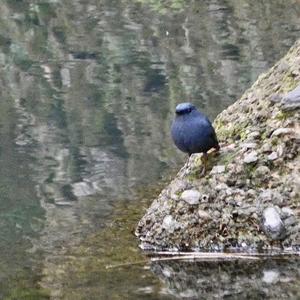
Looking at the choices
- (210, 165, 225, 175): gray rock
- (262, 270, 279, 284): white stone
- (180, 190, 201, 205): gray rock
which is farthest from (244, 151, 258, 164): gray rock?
(262, 270, 279, 284): white stone

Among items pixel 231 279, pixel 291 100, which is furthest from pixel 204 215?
pixel 291 100

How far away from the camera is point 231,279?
5035 millimetres

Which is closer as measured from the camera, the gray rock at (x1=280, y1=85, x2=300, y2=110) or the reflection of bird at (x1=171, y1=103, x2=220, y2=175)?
the reflection of bird at (x1=171, y1=103, x2=220, y2=175)

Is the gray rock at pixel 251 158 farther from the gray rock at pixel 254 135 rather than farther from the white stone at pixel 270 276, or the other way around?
the white stone at pixel 270 276

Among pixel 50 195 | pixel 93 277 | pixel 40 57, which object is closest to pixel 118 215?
pixel 50 195

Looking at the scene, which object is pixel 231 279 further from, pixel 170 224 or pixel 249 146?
pixel 249 146

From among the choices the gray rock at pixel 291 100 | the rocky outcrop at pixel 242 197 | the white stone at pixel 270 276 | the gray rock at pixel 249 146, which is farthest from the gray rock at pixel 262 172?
the white stone at pixel 270 276

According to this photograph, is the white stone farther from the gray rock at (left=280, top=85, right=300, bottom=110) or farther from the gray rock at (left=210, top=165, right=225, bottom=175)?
the gray rock at (left=280, top=85, right=300, bottom=110)

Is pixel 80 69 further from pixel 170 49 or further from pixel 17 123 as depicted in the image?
pixel 17 123

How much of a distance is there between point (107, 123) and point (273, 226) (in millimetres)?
4441

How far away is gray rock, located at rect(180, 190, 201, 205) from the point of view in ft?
18.1

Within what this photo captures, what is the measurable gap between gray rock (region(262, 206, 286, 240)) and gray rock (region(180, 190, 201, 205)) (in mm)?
429

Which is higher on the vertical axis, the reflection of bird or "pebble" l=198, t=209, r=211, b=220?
the reflection of bird

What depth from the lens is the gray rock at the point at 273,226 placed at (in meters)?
5.30
